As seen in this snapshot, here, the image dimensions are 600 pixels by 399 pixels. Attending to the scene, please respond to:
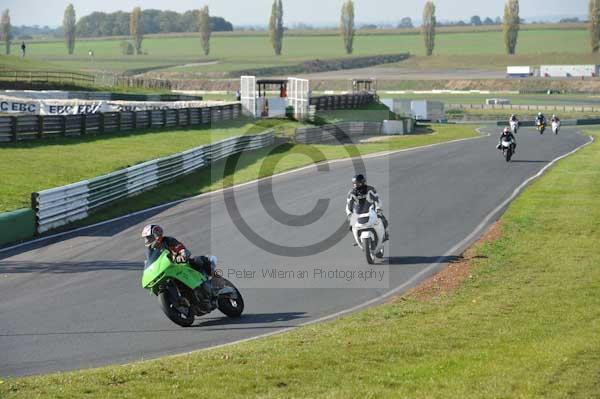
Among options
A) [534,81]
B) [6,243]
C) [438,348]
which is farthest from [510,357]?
[534,81]


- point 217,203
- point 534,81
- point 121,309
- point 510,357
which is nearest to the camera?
point 510,357

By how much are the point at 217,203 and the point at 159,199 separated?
236 cm

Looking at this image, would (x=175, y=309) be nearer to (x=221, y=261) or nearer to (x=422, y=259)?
(x=221, y=261)

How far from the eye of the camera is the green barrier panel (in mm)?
23625

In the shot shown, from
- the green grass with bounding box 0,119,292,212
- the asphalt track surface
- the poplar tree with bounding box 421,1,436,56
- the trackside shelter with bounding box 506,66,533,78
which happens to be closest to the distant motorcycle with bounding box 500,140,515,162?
the asphalt track surface

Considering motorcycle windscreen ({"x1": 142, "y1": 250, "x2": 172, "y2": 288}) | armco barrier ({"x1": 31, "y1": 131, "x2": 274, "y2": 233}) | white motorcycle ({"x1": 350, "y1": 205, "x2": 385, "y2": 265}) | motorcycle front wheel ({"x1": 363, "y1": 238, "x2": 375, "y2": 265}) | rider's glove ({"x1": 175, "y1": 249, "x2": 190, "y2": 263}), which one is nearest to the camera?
motorcycle windscreen ({"x1": 142, "y1": 250, "x2": 172, "y2": 288})

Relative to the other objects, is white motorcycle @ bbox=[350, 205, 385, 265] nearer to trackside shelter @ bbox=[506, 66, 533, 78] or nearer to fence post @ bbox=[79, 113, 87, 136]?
fence post @ bbox=[79, 113, 87, 136]

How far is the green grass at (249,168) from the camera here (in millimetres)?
30544

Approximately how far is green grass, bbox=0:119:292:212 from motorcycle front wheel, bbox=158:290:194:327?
12557mm

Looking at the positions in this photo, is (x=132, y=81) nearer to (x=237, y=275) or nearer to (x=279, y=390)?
(x=237, y=275)

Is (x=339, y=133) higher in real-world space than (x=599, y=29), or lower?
lower

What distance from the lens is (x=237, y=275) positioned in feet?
65.1

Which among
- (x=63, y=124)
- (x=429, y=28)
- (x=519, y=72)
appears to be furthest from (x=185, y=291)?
(x=429, y=28)

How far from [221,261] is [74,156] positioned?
18826mm
